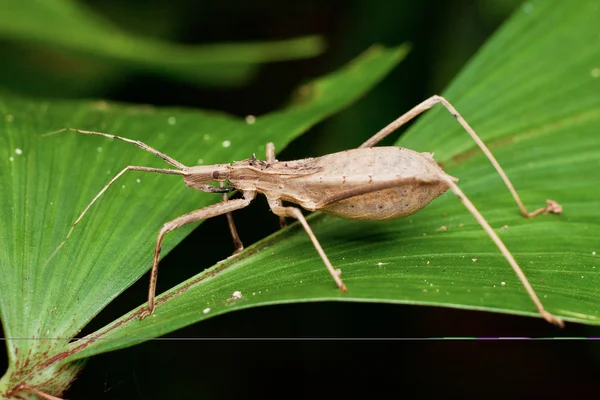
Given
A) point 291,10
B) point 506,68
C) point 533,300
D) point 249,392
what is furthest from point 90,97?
point 533,300

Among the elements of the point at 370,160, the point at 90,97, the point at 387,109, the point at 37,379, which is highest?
the point at 90,97

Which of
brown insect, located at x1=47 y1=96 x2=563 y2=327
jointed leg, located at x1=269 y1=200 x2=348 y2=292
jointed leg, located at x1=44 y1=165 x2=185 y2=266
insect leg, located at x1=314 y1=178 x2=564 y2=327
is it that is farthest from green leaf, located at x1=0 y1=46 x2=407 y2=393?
insect leg, located at x1=314 y1=178 x2=564 y2=327

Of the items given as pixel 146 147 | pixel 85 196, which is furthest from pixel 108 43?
pixel 85 196

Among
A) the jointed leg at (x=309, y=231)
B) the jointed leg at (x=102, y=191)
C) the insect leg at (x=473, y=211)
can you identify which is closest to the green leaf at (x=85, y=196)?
the jointed leg at (x=102, y=191)

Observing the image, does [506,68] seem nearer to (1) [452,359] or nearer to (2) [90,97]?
(1) [452,359]

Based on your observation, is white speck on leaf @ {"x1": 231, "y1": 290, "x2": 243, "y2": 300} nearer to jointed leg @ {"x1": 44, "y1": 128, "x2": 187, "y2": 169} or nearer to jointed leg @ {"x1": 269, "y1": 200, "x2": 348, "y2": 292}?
jointed leg @ {"x1": 269, "y1": 200, "x2": 348, "y2": 292}

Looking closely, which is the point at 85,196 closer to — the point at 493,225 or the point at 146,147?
the point at 146,147
